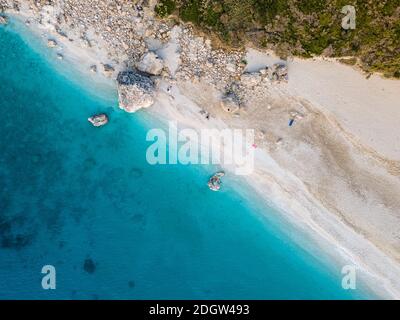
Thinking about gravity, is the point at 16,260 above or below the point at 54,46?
below

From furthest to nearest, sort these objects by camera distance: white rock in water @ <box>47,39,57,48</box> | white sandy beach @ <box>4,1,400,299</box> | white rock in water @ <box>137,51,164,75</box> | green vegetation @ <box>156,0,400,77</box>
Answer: white rock in water @ <box>47,39,57,48</box>, white rock in water @ <box>137,51,164,75</box>, white sandy beach @ <box>4,1,400,299</box>, green vegetation @ <box>156,0,400,77</box>

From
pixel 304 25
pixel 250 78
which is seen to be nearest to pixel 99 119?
pixel 250 78

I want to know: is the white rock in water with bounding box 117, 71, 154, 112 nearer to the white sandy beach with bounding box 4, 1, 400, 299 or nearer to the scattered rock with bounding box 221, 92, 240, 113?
the white sandy beach with bounding box 4, 1, 400, 299

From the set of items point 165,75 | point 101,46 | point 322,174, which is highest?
point 101,46

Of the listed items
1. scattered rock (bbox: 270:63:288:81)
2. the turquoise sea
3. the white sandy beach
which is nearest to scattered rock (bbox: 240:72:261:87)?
the white sandy beach

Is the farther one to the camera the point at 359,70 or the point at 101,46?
the point at 101,46

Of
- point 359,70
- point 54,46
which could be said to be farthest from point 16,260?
point 359,70

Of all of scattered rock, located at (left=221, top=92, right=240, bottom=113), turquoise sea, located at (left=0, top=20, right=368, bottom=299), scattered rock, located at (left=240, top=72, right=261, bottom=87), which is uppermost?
scattered rock, located at (left=240, top=72, right=261, bottom=87)
